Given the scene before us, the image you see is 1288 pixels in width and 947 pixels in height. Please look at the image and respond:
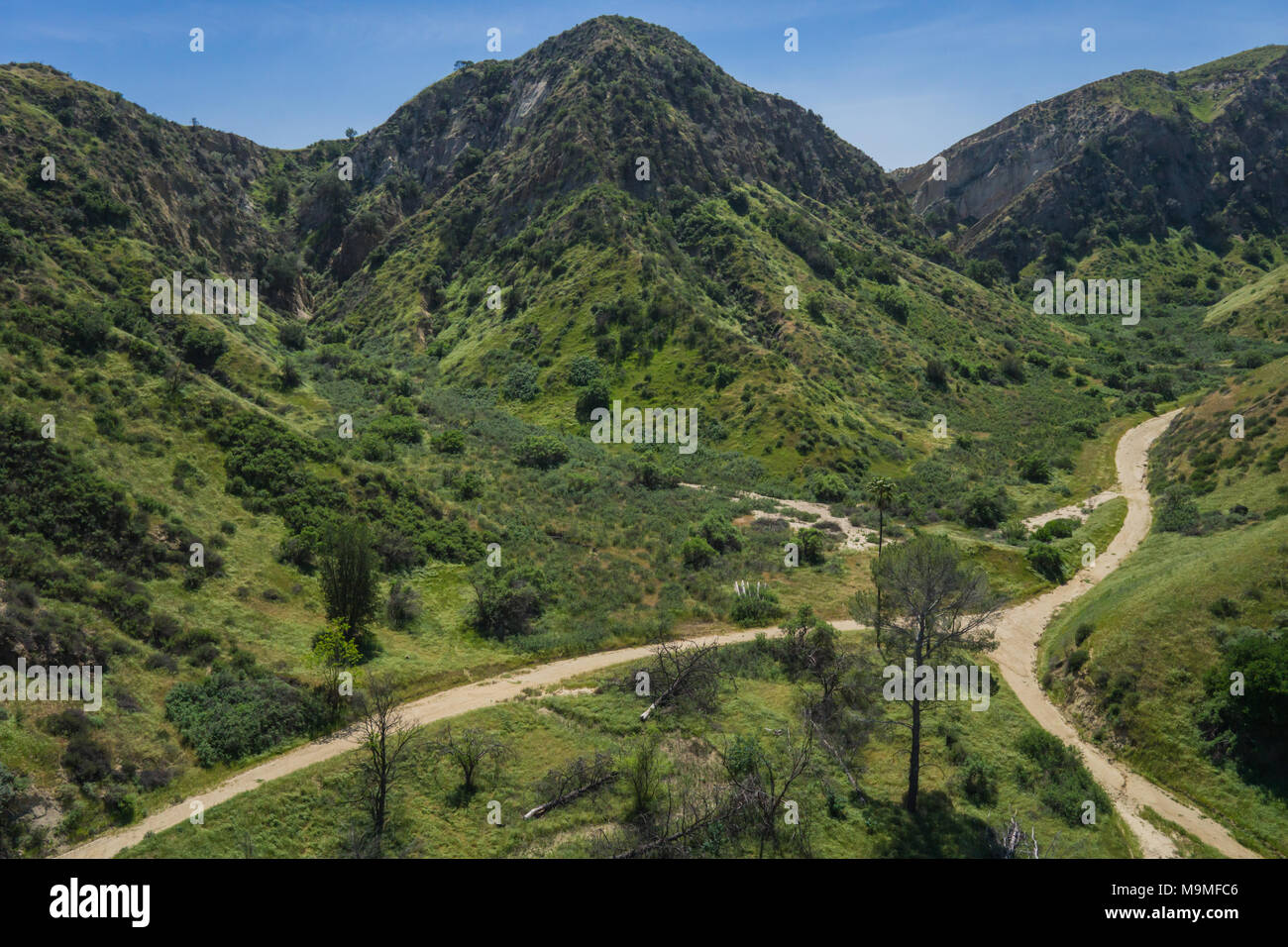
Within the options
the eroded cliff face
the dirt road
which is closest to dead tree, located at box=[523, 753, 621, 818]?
the dirt road

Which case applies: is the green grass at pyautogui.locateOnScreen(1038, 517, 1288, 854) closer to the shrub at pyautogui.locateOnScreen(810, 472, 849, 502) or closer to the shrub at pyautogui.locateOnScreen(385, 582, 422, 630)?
the shrub at pyautogui.locateOnScreen(810, 472, 849, 502)

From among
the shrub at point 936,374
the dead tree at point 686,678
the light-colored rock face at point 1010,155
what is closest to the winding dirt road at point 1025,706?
the dead tree at point 686,678

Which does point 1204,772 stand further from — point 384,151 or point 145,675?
point 384,151

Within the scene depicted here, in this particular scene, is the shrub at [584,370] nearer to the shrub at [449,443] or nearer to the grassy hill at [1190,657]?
the shrub at [449,443]

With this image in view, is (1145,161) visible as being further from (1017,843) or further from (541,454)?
(1017,843)

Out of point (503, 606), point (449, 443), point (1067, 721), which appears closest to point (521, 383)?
point (449, 443)

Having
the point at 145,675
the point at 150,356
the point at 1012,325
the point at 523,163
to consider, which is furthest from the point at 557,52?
the point at 145,675
